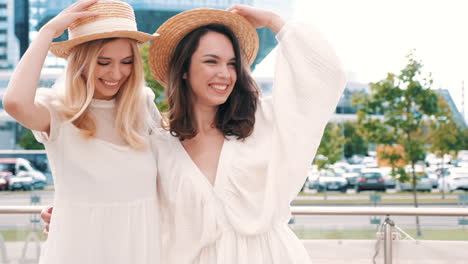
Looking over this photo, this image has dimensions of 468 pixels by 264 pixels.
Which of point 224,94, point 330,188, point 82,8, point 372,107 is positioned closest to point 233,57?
point 224,94

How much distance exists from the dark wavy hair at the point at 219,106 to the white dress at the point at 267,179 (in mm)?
131

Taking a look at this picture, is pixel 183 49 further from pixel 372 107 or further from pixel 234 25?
pixel 372 107

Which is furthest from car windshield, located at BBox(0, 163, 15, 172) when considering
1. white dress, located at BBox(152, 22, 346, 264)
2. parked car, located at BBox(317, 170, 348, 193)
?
white dress, located at BBox(152, 22, 346, 264)

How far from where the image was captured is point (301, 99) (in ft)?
6.49

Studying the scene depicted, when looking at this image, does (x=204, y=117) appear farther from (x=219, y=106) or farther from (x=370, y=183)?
(x=370, y=183)

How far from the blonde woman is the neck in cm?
28

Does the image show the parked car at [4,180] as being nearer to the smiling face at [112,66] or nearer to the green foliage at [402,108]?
the green foliage at [402,108]

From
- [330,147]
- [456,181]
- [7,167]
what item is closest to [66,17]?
[330,147]

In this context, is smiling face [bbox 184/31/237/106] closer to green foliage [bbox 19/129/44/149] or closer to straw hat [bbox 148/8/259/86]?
straw hat [bbox 148/8/259/86]

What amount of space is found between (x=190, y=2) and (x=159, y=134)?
36507mm

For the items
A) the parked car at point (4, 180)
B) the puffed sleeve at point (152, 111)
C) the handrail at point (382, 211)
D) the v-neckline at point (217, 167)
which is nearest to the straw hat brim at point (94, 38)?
the puffed sleeve at point (152, 111)

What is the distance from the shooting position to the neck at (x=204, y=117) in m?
2.17

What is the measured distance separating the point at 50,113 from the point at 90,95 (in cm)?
15

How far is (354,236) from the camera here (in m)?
3.29
